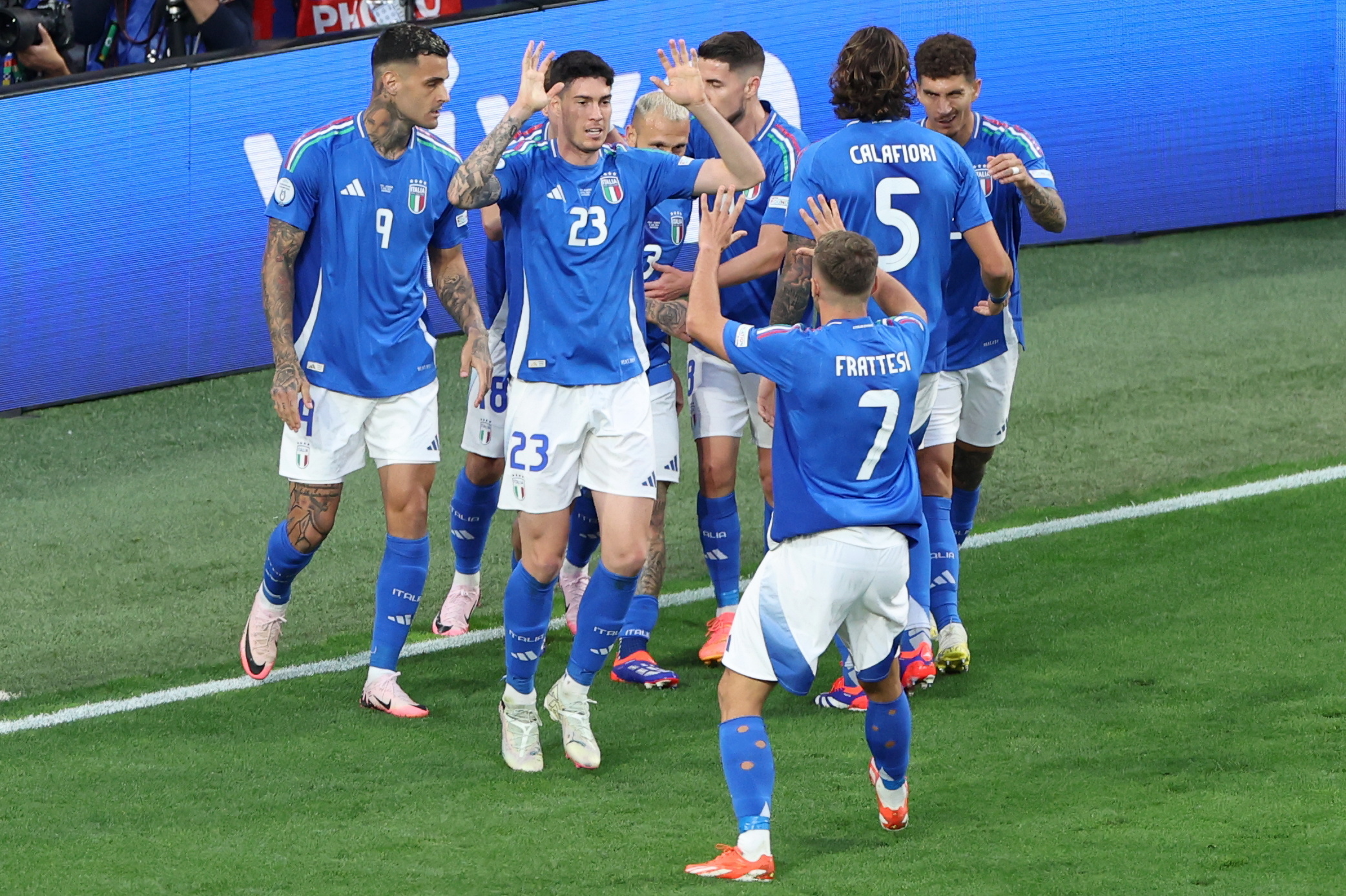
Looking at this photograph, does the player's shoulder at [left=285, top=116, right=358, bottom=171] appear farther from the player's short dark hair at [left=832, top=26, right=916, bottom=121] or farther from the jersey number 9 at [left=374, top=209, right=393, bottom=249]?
the player's short dark hair at [left=832, top=26, right=916, bottom=121]

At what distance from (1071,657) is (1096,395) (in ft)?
12.6

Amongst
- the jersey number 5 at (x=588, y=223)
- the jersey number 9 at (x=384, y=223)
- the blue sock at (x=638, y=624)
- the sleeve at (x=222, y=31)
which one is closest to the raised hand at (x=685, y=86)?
the jersey number 5 at (x=588, y=223)

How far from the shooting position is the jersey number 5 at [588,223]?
19.1 ft

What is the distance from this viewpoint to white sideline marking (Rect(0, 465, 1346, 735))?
6.37 metres

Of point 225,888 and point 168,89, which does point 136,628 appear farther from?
point 168,89

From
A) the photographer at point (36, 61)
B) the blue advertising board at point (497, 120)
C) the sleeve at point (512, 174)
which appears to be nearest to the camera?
the sleeve at point (512, 174)

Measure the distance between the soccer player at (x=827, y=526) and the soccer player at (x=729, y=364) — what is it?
5.96 ft

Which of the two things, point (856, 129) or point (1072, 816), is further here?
point (856, 129)

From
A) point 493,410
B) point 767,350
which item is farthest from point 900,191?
point 493,410

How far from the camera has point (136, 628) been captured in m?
7.27

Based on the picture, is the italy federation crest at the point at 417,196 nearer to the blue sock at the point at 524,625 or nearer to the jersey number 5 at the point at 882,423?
the blue sock at the point at 524,625

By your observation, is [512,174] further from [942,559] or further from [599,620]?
[942,559]

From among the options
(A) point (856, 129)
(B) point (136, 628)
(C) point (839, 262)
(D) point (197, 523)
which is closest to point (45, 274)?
(D) point (197, 523)

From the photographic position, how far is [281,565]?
6543mm
